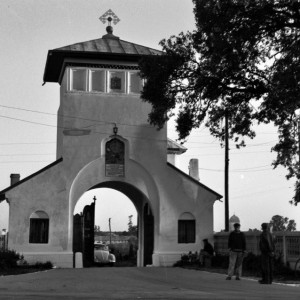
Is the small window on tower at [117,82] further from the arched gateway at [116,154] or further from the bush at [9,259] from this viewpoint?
the bush at [9,259]

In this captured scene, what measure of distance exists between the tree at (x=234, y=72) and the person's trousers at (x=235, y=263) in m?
4.81

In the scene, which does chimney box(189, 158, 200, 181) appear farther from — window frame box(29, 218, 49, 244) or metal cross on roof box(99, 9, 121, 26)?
window frame box(29, 218, 49, 244)

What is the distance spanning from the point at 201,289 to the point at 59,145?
16.6 meters

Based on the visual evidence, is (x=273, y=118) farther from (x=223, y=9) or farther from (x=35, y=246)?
(x=35, y=246)

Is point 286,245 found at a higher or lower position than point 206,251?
higher

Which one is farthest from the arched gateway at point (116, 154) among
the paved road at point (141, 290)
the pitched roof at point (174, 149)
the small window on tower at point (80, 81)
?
the paved road at point (141, 290)

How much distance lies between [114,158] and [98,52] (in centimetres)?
481

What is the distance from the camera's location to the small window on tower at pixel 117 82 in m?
29.9

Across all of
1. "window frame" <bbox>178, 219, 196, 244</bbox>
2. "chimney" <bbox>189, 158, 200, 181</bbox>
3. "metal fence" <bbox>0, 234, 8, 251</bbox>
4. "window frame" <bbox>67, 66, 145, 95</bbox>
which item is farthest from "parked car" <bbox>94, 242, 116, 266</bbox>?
"window frame" <bbox>67, 66, 145, 95</bbox>

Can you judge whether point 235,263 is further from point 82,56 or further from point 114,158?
point 82,56

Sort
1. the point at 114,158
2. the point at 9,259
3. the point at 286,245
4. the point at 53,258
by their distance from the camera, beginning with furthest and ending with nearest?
the point at 114,158 < the point at 53,258 < the point at 9,259 < the point at 286,245

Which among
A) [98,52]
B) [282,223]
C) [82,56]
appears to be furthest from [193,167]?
[282,223]

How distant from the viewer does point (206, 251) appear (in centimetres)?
2766

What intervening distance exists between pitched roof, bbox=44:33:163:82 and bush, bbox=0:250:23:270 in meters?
9.08
